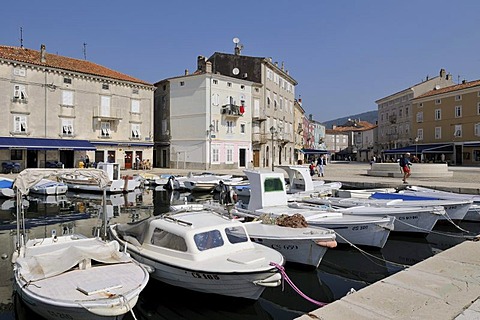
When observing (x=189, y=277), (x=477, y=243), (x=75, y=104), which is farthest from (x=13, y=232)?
(x=75, y=104)

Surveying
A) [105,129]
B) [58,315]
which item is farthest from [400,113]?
[58,315]

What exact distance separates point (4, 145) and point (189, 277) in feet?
111

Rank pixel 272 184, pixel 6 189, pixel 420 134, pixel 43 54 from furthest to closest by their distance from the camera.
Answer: pixel 420 134 < pixel 43 54 < pixel 6 189 < pixel 272 184

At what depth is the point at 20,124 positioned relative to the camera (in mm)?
37281

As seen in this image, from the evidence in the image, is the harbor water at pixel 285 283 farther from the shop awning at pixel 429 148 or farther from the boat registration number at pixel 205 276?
the shop awning at pixel 429 148

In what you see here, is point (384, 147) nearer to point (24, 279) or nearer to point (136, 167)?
point (136, 167)

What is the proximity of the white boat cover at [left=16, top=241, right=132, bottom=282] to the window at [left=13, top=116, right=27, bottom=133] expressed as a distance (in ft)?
112

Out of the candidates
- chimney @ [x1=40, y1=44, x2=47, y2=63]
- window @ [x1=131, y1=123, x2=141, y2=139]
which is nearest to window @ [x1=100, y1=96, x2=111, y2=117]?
window @ [x1=131, y1=123, x2=141, y2=139]

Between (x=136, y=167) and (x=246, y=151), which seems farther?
(x=246, y=151)

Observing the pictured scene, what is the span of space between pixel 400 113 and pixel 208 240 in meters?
70.4

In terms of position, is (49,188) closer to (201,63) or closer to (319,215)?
(319,215)

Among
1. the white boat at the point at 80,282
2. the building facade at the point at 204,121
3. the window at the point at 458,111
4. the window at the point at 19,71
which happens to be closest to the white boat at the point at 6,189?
the window at the point at 19,71

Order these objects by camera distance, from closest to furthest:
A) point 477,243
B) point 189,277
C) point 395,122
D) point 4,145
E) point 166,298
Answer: point 189,277
point 166,298
point 477,243
point 4,145
point 395,122

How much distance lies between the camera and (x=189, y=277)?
7.89m
